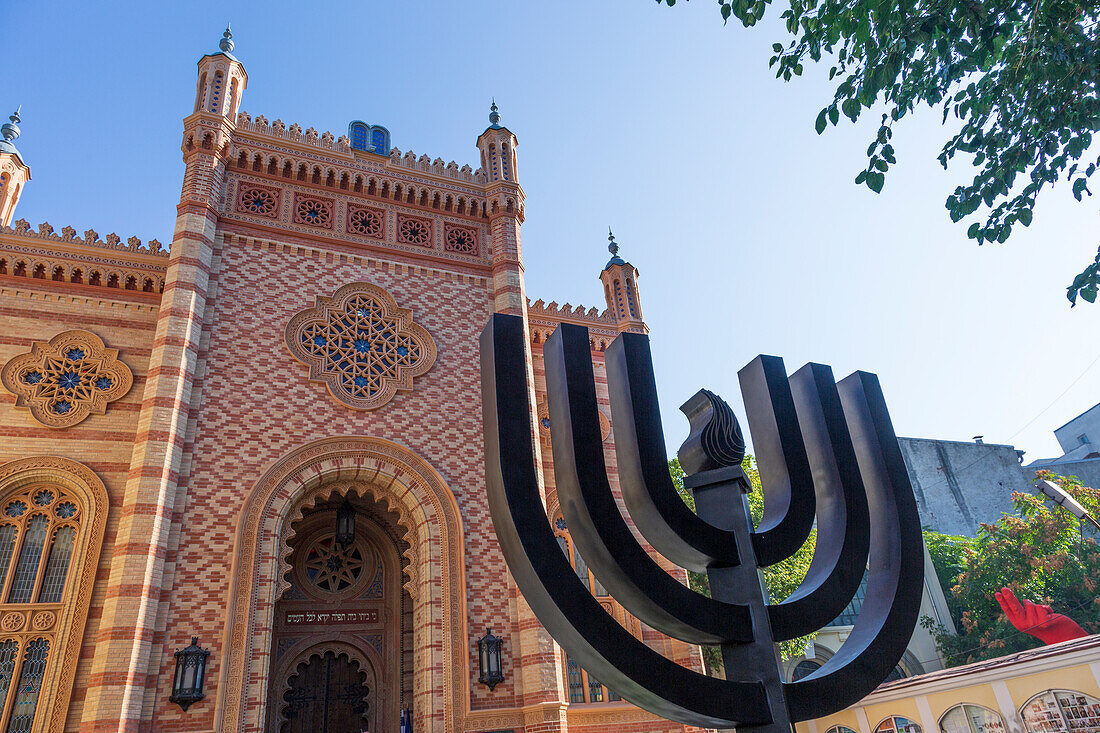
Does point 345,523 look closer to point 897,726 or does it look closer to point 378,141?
point 378,141

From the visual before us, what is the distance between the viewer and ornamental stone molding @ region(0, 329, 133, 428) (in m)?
11.3

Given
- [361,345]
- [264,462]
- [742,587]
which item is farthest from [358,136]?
[742,587]

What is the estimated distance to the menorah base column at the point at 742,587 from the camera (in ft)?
11.4

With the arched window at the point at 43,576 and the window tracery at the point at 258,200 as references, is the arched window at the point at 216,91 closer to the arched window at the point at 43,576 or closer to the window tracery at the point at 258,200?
the window tracery at the point at 258,200

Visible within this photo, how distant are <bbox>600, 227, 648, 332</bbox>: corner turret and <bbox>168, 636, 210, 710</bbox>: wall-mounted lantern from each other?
1121 centimetres

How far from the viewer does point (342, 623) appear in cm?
1227

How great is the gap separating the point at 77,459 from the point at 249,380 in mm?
2865

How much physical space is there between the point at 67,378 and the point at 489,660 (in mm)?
8529

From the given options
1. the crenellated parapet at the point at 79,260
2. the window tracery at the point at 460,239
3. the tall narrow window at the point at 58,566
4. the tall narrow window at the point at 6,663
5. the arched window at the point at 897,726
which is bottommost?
the arched window at the point at 897,726

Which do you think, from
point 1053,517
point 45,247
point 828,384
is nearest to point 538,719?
point 828,384

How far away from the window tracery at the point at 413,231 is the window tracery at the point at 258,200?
8.03 ft

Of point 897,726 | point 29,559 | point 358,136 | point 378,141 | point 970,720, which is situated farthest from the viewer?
point 378,141

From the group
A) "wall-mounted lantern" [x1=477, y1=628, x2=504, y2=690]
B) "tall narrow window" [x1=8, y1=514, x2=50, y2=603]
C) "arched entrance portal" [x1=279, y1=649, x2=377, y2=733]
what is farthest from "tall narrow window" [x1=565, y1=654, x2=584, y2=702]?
"tall narrow window" [x1=8, y1=514, x2=50, y2=603]

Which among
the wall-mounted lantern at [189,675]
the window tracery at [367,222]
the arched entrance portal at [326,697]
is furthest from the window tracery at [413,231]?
the wall-mounted lantern at [189,675]
